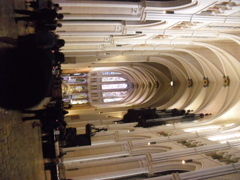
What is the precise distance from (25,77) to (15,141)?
2.00 meters

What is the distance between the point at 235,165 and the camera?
266 inches

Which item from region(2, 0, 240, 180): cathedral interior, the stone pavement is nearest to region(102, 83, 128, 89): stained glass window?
region(2, 0, 240, 180): cathedral interior

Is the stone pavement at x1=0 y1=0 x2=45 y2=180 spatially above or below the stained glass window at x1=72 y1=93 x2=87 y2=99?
above

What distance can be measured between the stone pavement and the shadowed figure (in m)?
0.35

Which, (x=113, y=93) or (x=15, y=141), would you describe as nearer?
(x=15, y=141)

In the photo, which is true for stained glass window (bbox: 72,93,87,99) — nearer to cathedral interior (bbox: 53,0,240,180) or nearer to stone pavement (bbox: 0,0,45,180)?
cathedral interior (bbox: 53,0,240,180)

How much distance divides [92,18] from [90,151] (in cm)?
493

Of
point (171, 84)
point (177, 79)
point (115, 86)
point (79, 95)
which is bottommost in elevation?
point (79, 95)

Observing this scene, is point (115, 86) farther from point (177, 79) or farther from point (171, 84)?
point (177, 79)

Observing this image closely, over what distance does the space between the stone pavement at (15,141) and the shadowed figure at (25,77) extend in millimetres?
347

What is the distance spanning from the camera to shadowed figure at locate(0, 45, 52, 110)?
3.28 metres

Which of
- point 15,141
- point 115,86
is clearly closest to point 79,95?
point 115,86

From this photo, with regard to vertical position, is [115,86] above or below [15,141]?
below

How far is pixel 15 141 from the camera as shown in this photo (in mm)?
4637
